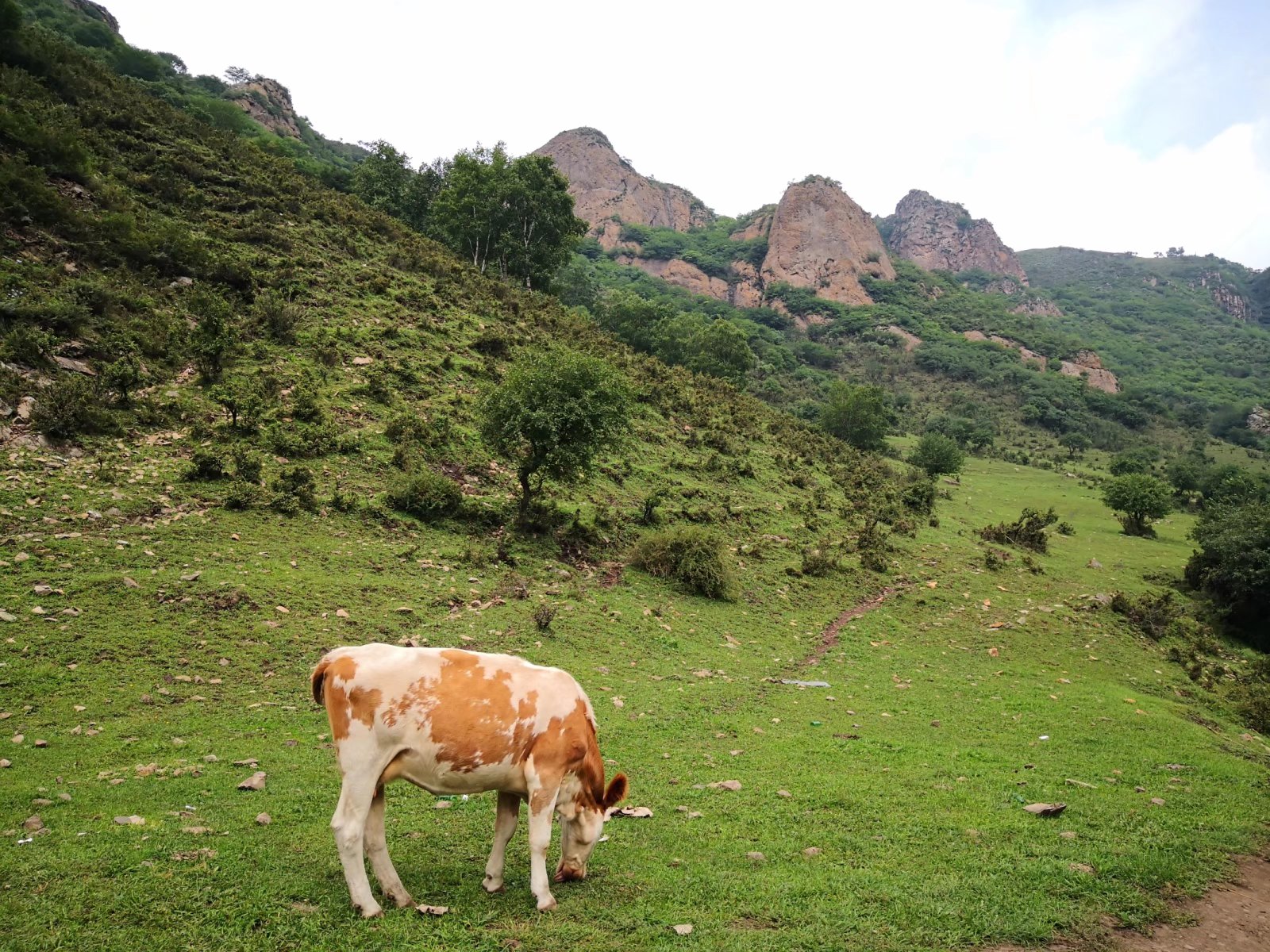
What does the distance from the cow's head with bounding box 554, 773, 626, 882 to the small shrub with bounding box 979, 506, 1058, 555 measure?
32.6 metres

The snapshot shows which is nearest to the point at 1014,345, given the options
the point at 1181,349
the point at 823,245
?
the point at 823,245

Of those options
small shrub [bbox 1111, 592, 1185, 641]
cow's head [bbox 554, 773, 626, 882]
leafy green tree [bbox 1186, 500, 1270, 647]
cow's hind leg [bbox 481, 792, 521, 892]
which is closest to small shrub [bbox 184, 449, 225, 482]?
cow's hind leg [bbox 481, 792, 521, 892]

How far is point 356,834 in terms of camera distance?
16.8 ft

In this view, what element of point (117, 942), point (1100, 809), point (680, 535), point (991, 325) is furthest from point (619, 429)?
point (991, 325)

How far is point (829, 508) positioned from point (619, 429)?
48.8 feet

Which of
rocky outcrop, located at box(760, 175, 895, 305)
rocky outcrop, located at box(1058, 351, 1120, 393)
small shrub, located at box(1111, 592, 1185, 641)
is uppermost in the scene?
rocky outcrop, located at box(760, 175, 895, 305)

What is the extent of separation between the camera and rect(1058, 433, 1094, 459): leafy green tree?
74.9 metres

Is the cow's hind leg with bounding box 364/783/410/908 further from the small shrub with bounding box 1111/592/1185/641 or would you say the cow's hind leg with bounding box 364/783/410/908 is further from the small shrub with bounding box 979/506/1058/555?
the small shrub with bounding box 979/506/1058/555

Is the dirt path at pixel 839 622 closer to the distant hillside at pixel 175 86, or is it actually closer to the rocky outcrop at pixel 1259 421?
the distant hillside at pixel 175 86

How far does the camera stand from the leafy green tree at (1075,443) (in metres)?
74.9

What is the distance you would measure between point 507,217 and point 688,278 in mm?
120330

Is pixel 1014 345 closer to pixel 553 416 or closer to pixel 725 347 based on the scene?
pixel 725 347

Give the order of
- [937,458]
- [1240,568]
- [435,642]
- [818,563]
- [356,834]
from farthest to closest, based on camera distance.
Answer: [937,458] < [1240,568] < [818,563] < [435,642] < [356,834]

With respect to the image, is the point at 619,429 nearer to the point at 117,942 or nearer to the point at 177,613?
the point at 177,613
